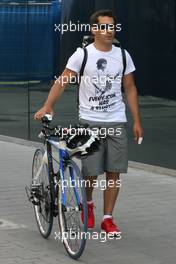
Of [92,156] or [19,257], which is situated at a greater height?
[92,156]

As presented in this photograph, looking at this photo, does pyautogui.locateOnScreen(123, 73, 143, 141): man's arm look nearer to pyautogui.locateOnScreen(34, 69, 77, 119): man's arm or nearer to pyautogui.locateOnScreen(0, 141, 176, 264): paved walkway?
pyautogui.locateOnScreen(34, 69, 77, 119): man's arm

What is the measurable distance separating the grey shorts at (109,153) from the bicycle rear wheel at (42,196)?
0.35m

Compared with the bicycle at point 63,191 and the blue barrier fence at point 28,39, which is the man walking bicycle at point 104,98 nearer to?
the bicycle at point 63,191

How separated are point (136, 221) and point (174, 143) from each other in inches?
104

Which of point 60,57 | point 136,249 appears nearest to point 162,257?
point 136,249

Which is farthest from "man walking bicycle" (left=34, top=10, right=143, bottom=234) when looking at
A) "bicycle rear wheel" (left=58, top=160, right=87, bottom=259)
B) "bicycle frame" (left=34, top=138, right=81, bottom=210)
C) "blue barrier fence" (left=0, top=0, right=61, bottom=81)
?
"blue barrier fence" (left=0, top=0, right=61, bottom=81)

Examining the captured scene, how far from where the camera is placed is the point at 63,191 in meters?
5.83

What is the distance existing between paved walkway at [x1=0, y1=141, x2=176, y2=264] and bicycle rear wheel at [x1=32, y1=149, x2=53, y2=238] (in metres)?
0.12

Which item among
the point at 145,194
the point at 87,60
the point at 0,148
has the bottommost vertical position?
the point at 0,148

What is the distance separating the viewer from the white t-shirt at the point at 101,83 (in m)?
6.18

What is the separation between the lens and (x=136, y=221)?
7.01m

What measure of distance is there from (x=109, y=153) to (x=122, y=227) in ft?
2.71

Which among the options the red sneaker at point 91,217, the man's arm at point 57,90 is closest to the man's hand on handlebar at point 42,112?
the man's arm at point 57,90

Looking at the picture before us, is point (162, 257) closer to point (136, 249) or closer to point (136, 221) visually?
point (136, 249)
